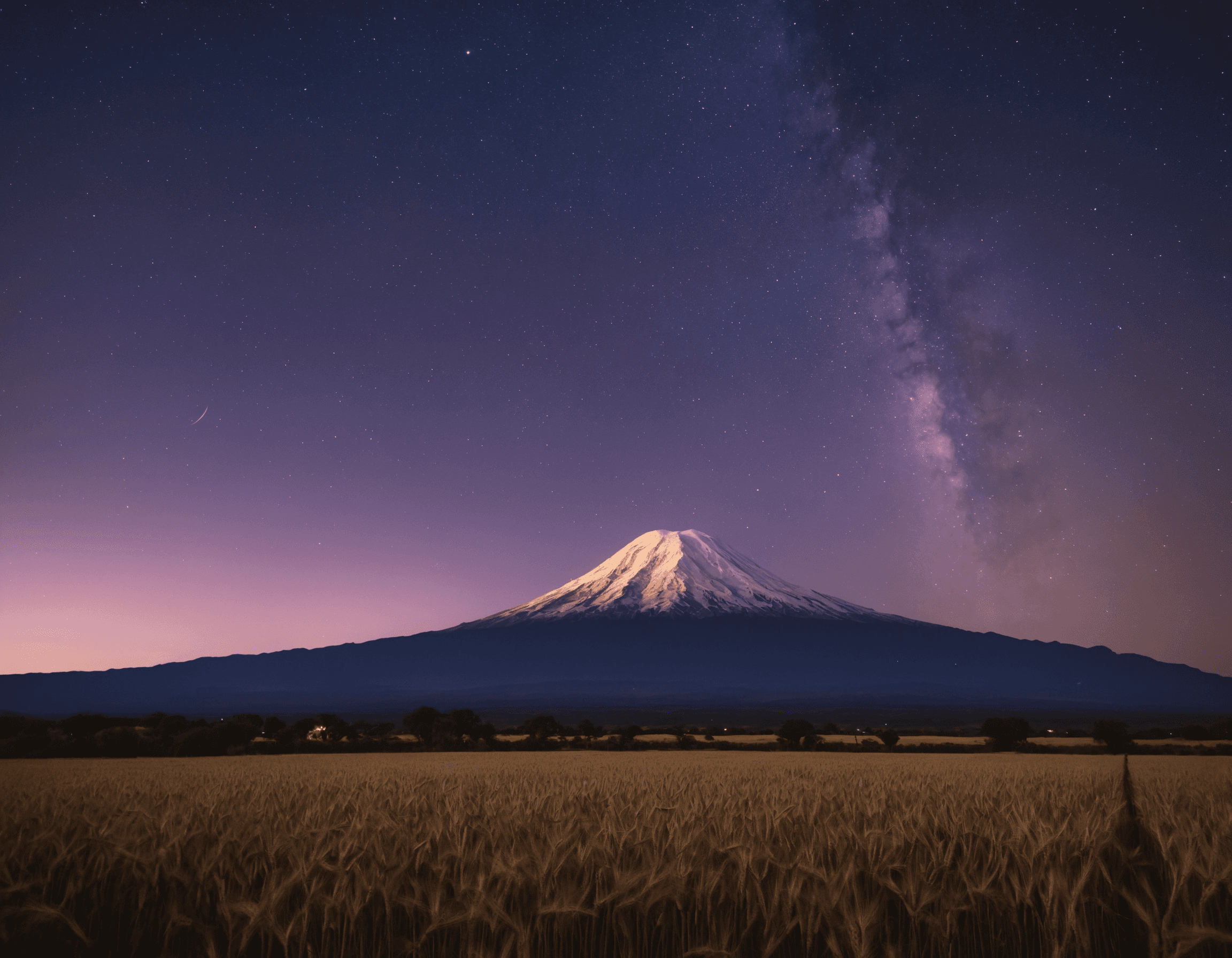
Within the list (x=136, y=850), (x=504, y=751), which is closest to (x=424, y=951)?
(x=136, y=850)

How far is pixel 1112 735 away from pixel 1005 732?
3.50m

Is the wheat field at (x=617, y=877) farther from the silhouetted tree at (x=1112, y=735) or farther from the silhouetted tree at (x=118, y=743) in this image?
the silhouetted tree at (x=1112, y=735)

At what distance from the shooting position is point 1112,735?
84.0 ft

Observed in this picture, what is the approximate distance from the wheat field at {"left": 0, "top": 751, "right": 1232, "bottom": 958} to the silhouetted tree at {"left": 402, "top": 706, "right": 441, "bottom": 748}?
2618 cm

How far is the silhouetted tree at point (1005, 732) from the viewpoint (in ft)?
86.3

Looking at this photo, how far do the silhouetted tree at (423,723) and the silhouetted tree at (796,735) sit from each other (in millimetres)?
15142

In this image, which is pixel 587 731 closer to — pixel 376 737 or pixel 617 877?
pixel 376 737

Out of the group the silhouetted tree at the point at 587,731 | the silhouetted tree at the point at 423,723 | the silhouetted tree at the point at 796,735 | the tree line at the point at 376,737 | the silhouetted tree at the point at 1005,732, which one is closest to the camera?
the tree line at the point at 376,737

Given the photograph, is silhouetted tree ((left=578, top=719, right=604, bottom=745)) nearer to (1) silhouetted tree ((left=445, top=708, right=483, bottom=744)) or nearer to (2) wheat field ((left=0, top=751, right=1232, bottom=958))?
(1) silhouetted tree ((left=445, top=708, right=483, bottom=744))

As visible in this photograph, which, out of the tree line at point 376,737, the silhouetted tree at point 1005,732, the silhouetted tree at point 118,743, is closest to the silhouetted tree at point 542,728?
the tree line at point 376,737

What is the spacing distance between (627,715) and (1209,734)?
459 ft

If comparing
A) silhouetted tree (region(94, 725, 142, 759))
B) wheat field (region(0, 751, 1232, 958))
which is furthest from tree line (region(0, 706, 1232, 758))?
wheat field (region(0, 751, 1232, 958))

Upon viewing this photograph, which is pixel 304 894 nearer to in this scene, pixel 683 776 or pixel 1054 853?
pixel 1054 853

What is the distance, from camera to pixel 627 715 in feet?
520
